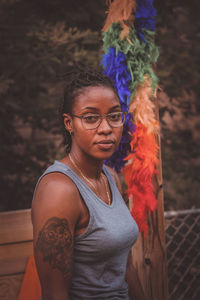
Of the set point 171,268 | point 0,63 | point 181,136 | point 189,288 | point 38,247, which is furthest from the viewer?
point 181,136

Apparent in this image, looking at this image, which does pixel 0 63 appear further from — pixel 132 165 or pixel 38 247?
pixel 38 247

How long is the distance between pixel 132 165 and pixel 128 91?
1.72ft

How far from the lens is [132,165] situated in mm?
2188

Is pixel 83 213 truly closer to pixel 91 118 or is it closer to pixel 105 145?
pixel 105 145

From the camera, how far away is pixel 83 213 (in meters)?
1.39

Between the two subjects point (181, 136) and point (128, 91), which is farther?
point (181, 136)

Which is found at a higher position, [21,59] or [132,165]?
[21,59]

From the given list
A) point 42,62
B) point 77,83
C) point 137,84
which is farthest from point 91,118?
point 42,62

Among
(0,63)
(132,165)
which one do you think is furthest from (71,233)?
(0,63)

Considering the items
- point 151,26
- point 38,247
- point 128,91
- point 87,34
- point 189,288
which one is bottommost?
point 189,288

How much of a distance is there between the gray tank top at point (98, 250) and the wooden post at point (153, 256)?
27.0 inches

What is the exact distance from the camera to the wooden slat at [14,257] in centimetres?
217

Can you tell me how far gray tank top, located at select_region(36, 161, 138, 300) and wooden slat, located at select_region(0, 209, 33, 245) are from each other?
34.6 inches

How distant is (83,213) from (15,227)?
3.37 ft
